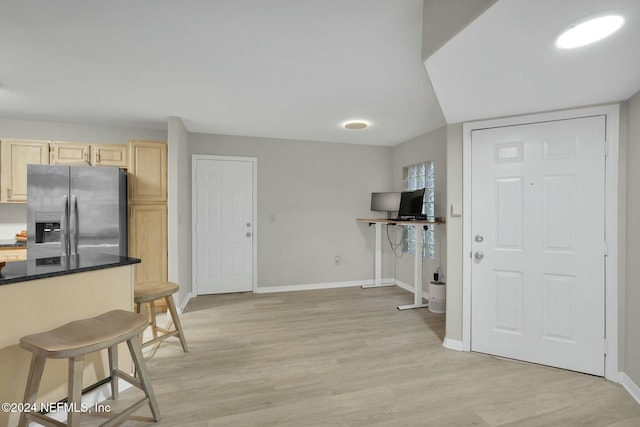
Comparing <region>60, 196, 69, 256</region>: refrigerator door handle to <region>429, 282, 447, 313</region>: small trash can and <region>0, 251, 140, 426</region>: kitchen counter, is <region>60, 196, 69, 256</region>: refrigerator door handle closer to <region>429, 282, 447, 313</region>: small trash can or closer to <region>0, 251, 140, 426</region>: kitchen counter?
<region>0, 251, 140, 426</region>: kitchen counter

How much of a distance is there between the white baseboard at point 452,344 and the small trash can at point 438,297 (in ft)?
3.19

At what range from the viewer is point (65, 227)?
10.4 feet

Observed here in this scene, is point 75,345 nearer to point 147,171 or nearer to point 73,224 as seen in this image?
point 73,224

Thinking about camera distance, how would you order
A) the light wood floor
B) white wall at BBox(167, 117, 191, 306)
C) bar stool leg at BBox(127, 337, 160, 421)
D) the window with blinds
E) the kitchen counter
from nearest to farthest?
the kitchen counter < bar stool leg at BBox(127, 337, 160, 421) < the light wood floor < white wall at BBox(167, 117, 191, 306) < the window with blinds

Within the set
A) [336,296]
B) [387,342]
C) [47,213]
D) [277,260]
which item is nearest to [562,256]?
[387,342]

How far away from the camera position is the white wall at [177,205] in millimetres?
3570

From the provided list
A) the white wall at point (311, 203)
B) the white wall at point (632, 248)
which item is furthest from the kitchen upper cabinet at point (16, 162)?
the white wall at point (632, 248)

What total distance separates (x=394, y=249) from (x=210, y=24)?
4.22m

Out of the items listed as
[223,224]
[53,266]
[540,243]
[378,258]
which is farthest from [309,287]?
[53,266]

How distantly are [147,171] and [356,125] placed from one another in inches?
107

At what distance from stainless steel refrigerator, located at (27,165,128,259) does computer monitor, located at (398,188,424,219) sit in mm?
3556

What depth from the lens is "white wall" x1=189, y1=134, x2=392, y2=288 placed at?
4641 millimetres

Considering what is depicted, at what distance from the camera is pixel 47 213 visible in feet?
10.4

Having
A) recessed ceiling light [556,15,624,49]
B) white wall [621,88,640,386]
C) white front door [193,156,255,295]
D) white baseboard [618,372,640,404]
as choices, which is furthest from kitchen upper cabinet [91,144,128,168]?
white baseboard [618,372,640,404]
